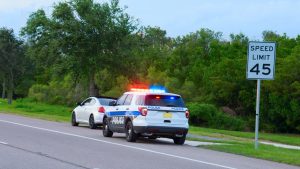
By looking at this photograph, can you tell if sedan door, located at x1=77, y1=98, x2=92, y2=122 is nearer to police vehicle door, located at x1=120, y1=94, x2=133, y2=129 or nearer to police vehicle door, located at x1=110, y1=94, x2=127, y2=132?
police vehicle door, located at x1=110, y1=94, x2=127, y2=132

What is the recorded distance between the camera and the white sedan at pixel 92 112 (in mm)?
28969

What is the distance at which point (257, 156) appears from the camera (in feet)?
57.0

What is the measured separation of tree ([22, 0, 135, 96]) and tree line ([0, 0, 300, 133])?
59 mm

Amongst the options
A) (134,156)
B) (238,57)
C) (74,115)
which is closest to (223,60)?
(238,57)

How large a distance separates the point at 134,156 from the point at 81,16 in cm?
2674

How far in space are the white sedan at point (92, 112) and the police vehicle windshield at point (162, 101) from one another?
8.35 metres

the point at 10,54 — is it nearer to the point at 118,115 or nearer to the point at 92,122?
the point at 92,122

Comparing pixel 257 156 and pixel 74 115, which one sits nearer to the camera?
pixel 257 156

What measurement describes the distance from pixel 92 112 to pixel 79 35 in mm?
11949

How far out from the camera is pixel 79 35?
4041 centimetres

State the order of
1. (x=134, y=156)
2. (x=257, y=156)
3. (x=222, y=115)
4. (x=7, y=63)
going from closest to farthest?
(x=134, y=156), (x=257, y=156), (x=222, y=115), (x=7, y=63)

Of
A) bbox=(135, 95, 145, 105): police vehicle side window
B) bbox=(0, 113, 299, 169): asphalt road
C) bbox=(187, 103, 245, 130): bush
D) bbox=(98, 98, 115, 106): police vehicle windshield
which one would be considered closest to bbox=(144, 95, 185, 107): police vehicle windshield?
bbox=(135, 95, 145, 105): police vehicle side window

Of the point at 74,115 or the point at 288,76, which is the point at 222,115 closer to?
the point at 288,76

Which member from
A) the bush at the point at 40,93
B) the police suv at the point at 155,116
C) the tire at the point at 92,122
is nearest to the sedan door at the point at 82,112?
the tire at the point at 92,122
